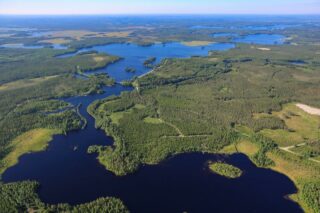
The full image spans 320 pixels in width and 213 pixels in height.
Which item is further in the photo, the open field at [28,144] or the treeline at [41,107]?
the treeline at [41,107]

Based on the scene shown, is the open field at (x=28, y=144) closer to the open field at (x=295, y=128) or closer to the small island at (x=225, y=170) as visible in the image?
the small island at (x=225, y=170)

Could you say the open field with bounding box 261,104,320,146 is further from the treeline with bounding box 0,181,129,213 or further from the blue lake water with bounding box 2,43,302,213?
the treeline with bounding box 0,181,129,213

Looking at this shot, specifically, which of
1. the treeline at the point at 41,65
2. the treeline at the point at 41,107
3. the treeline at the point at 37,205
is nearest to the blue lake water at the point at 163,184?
the treeline at the point at 37,205

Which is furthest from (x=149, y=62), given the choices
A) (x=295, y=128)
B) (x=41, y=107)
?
(x=295, y=128)

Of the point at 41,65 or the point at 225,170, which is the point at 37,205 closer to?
the point at 225,170

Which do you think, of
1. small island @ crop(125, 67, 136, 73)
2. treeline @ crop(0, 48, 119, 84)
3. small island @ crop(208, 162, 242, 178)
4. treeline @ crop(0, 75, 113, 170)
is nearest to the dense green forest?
small island @ crop(208, 162, 242, 178)

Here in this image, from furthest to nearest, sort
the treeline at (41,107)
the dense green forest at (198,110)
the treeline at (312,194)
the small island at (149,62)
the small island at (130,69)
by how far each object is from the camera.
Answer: the small island at (149,62) < the small island at (130,69) < the treeline at (41,107) < the dense green forest at (198,110) < the treeline at (312,194)
